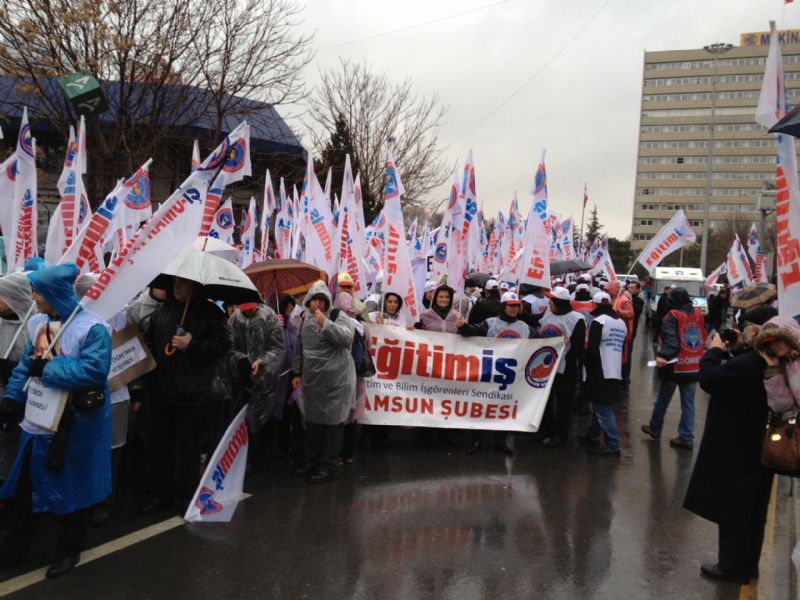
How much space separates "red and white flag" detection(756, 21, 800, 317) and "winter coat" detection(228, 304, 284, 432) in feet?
13.6

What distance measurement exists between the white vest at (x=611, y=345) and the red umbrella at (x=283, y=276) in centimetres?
327

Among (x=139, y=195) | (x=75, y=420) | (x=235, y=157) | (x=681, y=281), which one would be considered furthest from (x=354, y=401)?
(x=681, y=281)

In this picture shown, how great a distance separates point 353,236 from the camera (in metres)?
9.13

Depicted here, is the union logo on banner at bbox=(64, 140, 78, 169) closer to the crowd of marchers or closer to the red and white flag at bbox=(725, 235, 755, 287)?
the crowd of marchers

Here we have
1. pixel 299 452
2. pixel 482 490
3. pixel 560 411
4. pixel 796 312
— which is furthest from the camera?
pixel 560 411

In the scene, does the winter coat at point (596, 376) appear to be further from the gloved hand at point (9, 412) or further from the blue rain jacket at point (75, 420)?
the gloved hand at point (9, 412)

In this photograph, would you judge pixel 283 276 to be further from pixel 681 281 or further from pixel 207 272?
pixel 681 281

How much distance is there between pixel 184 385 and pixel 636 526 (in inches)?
148

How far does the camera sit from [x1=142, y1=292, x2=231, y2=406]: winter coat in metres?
4.91

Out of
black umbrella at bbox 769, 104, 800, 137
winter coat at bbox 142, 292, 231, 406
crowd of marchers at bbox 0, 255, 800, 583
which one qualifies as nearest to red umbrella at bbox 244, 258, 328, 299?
crowd of marchers at bbox 0, 255, 800, 583

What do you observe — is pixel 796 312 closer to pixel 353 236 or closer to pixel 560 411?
pixel 560 411

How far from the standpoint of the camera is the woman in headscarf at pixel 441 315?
7.55 meters

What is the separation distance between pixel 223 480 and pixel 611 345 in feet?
14.7

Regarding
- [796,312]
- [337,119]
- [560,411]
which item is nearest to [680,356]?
[560,411]
